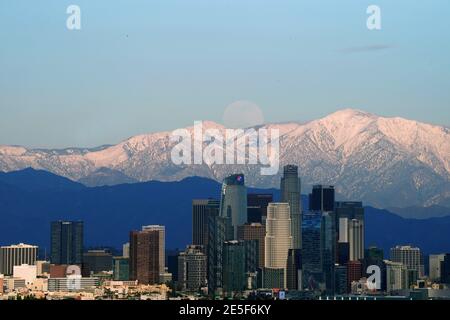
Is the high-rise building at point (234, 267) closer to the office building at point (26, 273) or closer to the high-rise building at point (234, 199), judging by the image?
the high-rise building at point (234, 199)

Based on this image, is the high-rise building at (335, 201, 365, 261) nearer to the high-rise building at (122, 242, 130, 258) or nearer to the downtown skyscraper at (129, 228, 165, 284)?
the downtown skyscraper at (129, 228, 165, 284)

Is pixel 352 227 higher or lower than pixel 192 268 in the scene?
higher

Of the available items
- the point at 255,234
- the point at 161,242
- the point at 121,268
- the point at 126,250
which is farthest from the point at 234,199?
the point at 121,268

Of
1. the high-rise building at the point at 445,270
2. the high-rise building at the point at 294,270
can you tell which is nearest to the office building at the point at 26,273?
the high-rise building at the point at 294,270

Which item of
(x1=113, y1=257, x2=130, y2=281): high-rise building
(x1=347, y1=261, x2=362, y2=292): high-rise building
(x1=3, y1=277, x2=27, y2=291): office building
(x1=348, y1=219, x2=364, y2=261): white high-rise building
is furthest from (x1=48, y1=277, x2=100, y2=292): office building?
(x1=348, y1=219, x2=364, y2=261): white high-rise building

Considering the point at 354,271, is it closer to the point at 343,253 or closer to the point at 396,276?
the point at 343,253
